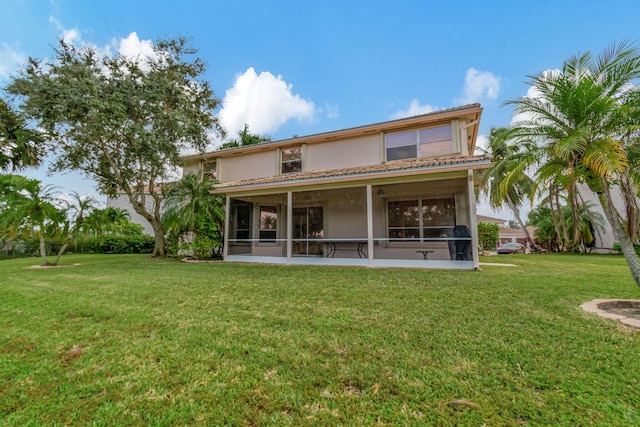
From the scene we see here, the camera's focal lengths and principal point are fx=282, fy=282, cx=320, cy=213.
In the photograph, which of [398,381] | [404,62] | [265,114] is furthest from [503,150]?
[398,381]

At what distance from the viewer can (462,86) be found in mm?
14977

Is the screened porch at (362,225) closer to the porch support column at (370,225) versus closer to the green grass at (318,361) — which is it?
the porch support column at (370,225)

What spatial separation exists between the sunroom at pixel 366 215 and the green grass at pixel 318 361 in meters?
4.05

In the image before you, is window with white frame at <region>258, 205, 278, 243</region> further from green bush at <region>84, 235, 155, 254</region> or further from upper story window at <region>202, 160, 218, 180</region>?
green bush at <region>84, 235, 155, 254</region>

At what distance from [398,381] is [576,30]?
12950mm

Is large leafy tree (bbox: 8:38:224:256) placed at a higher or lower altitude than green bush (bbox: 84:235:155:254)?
higher

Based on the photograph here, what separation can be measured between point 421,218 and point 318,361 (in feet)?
31.5

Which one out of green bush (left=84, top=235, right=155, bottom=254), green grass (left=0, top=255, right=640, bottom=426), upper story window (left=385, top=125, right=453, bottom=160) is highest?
upper story window (left=385, top=125, right=453, bottom=160)

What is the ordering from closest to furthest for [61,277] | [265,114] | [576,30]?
[61,277]
[576,30]
[265,114]

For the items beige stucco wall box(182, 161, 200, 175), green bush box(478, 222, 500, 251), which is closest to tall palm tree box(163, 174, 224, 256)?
beige stucco wall box(182, 161, 200, 175)

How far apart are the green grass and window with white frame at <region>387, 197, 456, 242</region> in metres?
5.82

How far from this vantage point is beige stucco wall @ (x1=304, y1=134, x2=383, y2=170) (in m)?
12.0

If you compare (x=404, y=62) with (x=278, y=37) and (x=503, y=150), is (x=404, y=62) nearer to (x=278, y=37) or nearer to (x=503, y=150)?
(x=278, y=37)

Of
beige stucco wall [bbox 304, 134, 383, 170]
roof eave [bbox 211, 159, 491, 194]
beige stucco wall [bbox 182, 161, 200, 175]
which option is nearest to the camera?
roof eave [bbox 211, 159, 491, 194]
